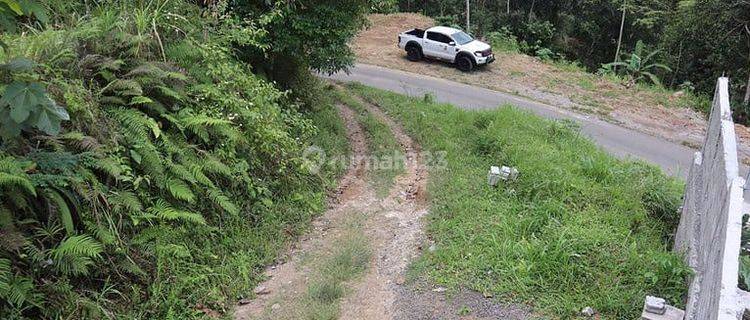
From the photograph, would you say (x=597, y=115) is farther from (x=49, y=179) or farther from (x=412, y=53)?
(x=49, y=179)

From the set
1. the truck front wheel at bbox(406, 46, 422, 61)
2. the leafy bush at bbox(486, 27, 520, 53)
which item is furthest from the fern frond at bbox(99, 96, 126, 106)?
the leafy bush at bbox(486, 27, 520, 53)

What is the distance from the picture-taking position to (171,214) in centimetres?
606

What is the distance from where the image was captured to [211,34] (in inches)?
355

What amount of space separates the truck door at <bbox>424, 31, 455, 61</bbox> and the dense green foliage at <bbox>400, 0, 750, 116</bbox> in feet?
22.1

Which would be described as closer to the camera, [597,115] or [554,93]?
[597,115]

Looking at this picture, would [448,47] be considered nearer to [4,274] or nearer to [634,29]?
[634,29]

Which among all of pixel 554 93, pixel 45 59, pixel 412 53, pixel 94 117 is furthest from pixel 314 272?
pixel 412 53

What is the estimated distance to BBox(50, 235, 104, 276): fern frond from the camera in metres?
4.96

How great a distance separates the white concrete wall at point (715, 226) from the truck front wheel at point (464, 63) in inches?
584

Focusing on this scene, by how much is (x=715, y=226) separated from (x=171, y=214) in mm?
5610

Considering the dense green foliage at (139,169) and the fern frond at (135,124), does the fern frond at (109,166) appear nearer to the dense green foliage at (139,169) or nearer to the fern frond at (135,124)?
the dense green foliage at (139,169)

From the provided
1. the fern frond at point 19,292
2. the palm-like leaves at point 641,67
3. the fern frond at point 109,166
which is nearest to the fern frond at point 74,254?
the fern frond at point 19,292

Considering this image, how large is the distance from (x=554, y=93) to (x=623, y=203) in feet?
43.1

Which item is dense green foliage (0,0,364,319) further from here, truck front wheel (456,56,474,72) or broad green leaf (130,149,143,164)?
truck front wheel (456,56,474,72)
